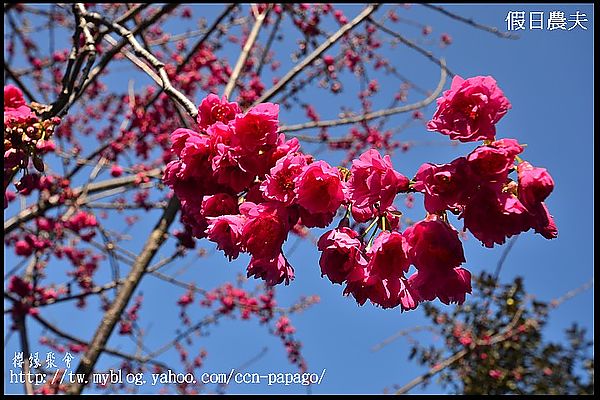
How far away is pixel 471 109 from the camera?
4.07 ft

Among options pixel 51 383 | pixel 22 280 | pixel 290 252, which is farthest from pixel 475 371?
pixel 22 280

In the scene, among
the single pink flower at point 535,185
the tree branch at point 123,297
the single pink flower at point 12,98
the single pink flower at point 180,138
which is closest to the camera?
the single pink flower at point 535,185

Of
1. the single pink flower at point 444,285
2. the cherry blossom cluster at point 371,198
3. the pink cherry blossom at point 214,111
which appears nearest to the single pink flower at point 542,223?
the cherry blossom cluster at point 371,198

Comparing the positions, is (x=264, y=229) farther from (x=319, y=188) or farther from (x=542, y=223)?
(x=542, y=223)

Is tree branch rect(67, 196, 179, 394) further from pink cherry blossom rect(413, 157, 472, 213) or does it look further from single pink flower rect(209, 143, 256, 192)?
pink cherry blossom rect(413, 157, 472, 213)

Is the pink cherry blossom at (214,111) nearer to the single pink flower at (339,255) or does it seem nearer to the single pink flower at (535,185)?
the single pink flower at (339,255)

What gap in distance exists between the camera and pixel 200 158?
4.34 ft

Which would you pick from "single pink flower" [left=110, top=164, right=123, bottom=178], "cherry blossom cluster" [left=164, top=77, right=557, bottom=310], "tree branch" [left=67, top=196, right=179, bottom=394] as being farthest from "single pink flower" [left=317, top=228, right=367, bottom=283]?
"single pink flower" [left=110, top=164, right=123, bottom=178]

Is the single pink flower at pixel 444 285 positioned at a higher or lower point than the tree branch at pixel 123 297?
lower

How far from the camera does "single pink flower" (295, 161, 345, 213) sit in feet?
3.95

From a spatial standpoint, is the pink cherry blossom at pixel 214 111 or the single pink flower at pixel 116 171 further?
the single pink flower at pixel 116 171

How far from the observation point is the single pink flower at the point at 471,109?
1212mm

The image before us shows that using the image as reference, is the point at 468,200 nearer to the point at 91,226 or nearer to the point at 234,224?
the point at 234,224

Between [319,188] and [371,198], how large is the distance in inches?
5.2
